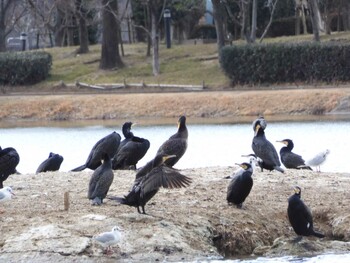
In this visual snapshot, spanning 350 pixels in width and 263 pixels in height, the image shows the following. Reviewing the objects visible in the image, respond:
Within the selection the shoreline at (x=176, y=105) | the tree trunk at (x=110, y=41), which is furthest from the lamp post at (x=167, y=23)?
the shoreline at (x=176, y=105)

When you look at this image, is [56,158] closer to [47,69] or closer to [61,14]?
[47,69]

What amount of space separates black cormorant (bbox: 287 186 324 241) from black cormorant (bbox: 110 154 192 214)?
150 cm

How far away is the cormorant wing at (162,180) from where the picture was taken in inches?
572

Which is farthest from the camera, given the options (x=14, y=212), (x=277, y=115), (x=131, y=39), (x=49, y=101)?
(x=131, y=39)

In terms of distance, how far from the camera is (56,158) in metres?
21.0

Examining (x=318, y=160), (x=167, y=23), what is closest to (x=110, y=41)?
(x=167, y=23)

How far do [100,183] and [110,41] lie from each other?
4088 centimetres

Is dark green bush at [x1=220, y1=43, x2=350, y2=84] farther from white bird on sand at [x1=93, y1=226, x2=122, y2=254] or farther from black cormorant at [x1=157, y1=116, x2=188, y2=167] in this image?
white bird on sand at [x1=93, y1=226, x2=122, y2=254]

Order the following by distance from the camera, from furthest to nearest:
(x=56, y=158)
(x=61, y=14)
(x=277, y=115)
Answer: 1. (x=61, y=14)
2. (x=277, y=115)
3. (x=56, y=158)

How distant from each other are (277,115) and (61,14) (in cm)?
2669

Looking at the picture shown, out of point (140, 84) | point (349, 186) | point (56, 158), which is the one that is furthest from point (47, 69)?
point (349, 186)

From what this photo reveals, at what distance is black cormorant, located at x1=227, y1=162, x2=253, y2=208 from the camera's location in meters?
15.6

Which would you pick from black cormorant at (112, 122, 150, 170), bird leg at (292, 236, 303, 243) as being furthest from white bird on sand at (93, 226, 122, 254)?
black cormorant at (112, 122, 150, 170)

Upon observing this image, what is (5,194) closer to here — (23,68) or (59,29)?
(23,68)
